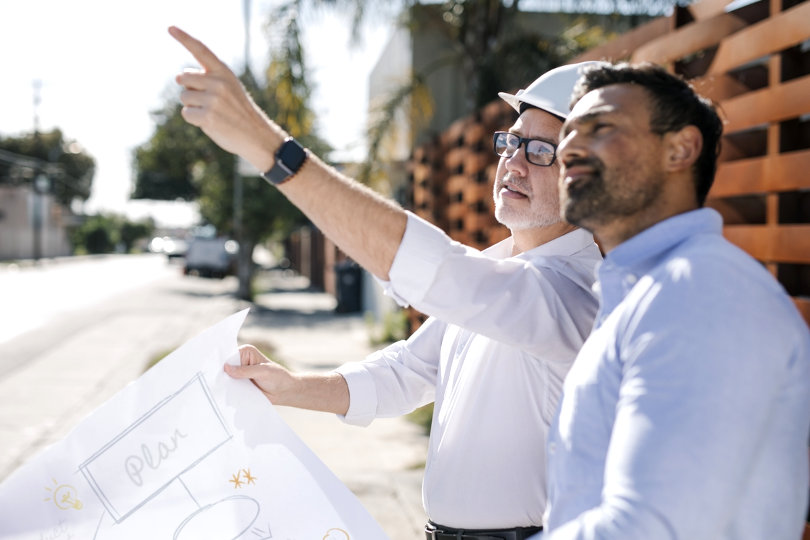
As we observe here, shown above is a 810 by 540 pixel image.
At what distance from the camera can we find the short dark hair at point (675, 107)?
1226mm

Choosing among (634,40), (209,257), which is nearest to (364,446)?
(634,40)

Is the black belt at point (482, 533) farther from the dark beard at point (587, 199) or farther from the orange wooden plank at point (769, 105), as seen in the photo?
the orange wooden plank at point (769, 105)

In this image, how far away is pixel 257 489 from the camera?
1.77 m

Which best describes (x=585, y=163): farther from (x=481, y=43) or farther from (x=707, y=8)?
(x=481, y=43)

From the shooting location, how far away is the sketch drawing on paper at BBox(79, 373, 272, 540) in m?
1.75

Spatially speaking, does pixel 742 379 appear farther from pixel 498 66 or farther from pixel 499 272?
pixel 498 66

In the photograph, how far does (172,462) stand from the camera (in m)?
1.78

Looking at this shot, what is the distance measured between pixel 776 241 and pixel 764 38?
748 millimetres

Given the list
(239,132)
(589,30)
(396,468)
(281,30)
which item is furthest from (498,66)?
(239,132)

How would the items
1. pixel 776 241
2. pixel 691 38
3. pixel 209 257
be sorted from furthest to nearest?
pixel 209 257 < pixel 691 38 < pixel 776 241

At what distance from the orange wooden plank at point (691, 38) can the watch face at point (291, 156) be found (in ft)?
8.32

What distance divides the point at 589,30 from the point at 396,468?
5.60 m

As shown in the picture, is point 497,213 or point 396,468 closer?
point 497,213

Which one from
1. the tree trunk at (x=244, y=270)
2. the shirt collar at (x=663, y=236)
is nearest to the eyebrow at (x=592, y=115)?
the shirt collar at (x=663, y=236)
